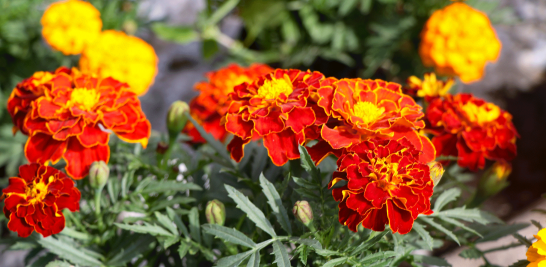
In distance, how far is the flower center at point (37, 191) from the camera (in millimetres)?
598

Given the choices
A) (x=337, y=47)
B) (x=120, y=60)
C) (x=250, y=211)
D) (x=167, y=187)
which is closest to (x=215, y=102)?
(x=167, y=187)

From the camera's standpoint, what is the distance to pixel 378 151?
0.52 m

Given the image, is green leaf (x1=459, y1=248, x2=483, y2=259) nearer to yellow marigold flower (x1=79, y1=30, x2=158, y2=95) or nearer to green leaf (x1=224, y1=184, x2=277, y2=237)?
green leaf (x1=224, y1=184, x2=277, y2=237)

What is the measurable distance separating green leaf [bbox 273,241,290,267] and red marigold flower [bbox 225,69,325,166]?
0.35 ft

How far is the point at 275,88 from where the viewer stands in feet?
2.00

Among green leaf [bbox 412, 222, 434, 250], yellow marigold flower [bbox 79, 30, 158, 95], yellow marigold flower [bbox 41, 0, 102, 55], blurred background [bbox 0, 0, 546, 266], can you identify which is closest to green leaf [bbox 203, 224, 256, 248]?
→ green leaf [bbox 412, 222, 434, 250]

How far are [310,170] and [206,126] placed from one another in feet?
1.21

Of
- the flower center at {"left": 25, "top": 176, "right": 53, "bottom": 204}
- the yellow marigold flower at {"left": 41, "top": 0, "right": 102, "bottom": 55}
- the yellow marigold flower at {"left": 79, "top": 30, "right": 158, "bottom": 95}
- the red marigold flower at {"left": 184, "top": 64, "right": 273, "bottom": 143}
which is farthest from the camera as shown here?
the yellow marigold flower at {"left": 41, "top": 0, "right": 102, "bottom": 55}

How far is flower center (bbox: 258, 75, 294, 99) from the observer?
0.60m

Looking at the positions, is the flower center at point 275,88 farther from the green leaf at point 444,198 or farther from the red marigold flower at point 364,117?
the green leaf at point 444,198

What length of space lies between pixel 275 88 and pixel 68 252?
0.40 meters

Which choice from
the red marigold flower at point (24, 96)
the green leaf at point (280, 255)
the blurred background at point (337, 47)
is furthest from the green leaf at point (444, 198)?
the blurred background at point (337, 47)

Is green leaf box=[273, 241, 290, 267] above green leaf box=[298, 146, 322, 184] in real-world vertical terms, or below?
below

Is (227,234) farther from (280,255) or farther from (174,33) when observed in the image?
(174,33)
